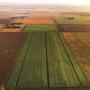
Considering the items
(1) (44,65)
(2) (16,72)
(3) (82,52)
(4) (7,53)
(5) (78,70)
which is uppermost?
(2) (16,72)

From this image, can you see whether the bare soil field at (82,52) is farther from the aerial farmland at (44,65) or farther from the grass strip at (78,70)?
the grass strip at (78,70)

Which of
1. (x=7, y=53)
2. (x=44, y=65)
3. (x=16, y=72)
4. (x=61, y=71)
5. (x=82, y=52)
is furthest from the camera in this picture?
(x=82, y=52)

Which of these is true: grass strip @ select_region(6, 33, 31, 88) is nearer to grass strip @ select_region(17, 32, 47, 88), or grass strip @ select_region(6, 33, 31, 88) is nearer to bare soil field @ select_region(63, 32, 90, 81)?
grass strip @ select_region(17, 32, 47, 88)

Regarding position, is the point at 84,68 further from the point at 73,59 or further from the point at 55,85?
the point at 55,85

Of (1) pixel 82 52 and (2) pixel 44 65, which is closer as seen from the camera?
(2) pixel 44 65

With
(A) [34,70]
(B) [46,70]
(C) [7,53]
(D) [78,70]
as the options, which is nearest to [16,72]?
(A) [34,70]

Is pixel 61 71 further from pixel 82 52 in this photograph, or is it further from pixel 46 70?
pixel 82 52

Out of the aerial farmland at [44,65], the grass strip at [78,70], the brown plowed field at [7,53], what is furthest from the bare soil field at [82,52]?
the brown plowed field at [7,53]

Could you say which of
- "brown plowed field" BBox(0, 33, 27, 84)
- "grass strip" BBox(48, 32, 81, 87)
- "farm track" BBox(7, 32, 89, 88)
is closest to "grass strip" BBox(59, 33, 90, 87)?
"farm track" BBox(7, 32, 89, 88)

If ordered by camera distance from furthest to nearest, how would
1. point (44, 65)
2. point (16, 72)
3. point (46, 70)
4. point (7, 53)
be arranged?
point (7, 53), point (44, 65), point (46, 70), point (16, 72)
